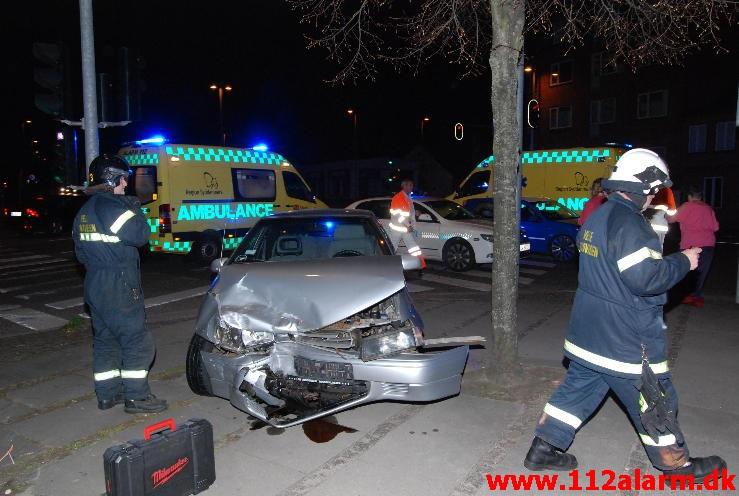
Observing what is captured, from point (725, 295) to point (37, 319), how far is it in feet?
35.9

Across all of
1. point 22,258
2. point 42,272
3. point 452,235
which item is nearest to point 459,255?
point 452,235

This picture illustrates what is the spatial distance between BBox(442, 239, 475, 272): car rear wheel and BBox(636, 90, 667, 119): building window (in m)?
27.9

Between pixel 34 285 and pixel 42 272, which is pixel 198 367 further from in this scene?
pixel 42 272

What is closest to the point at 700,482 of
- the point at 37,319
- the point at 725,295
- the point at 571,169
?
the point at 725,295

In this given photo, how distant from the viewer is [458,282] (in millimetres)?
11406

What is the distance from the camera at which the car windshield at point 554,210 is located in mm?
14602

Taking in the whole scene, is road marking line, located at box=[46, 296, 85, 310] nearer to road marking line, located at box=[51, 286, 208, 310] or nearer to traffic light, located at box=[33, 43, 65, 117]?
road marking line, located at box=[51, 286, 208, 310]

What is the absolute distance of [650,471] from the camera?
3789mm

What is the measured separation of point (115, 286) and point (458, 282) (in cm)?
767

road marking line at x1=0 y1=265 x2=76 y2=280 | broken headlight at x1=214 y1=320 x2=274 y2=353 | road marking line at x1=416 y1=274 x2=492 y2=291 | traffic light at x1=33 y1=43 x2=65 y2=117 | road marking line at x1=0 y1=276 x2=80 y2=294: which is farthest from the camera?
road marking line at x1=0 y1=265 x2=76 y2=280

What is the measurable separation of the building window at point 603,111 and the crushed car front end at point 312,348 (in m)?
37.1

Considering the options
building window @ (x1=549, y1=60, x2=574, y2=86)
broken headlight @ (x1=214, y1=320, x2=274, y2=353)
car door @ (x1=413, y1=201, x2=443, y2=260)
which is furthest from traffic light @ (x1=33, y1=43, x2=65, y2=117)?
building window @ (x1=549, y1=60, x2=574, y2=86)

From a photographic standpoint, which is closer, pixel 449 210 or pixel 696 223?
pixel 696 223

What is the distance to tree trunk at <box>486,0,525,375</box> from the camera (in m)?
5.08
